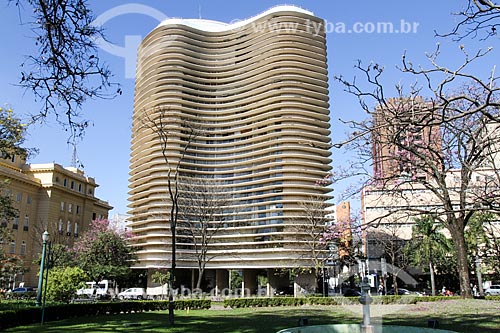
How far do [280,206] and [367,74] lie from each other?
59220mm

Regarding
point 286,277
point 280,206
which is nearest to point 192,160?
point 280,206

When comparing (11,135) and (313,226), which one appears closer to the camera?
(11,135)

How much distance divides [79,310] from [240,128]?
55.4m

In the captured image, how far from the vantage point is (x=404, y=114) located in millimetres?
6191

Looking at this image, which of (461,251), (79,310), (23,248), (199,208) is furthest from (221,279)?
(461,251)

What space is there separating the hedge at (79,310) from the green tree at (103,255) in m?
19.7

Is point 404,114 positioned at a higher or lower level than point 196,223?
lower

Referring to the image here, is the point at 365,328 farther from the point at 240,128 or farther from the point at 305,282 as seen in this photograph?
the point at 240,128

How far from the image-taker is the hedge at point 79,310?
57.0 ft

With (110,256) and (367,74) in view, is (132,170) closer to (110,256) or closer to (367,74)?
(110,256)

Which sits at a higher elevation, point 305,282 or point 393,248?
point 393,248

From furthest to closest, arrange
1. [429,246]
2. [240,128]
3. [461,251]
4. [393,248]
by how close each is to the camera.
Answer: [240,128] → [393,248] → [429,246] → [461,251]

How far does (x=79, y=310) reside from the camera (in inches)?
931

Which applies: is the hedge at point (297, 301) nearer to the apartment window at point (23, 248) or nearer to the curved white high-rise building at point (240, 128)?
the curved white high-rise building at point (240, 128)
